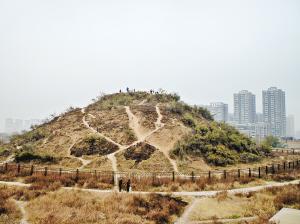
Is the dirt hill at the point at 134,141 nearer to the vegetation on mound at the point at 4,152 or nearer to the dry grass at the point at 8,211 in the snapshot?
the vegetation on mound at the point at 4,152

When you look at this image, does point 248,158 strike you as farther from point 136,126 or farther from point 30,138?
point 30,138

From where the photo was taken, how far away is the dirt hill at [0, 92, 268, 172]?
37.9 meters

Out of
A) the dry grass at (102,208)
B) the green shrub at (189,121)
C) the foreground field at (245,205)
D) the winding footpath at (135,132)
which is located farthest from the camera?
the green shrub at (189,121)

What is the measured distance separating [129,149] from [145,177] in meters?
11.9

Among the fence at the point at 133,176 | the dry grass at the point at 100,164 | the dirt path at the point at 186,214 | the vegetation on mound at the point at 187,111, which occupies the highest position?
the vegetation on mound at the point at 187,111

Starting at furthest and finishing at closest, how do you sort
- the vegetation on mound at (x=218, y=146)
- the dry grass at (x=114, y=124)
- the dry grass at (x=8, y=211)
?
the dry grass at (x=114, y=124) < the vegetation on mound at (x=218, y=146) < the dry grass at (x=8, y=211)

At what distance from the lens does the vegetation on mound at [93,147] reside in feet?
132

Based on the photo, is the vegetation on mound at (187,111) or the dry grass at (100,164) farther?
the vegetation on mound at (187,111)

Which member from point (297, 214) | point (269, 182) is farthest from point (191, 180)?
point (297, 214)

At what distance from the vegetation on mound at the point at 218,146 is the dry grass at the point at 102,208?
→ 19.4m

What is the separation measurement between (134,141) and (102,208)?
24.0 m

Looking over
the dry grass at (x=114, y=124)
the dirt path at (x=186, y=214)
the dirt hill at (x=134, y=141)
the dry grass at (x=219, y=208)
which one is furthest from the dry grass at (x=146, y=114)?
the dirt path at (x=186, y=214)

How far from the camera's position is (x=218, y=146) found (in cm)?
4244

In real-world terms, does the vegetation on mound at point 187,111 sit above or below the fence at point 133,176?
above
